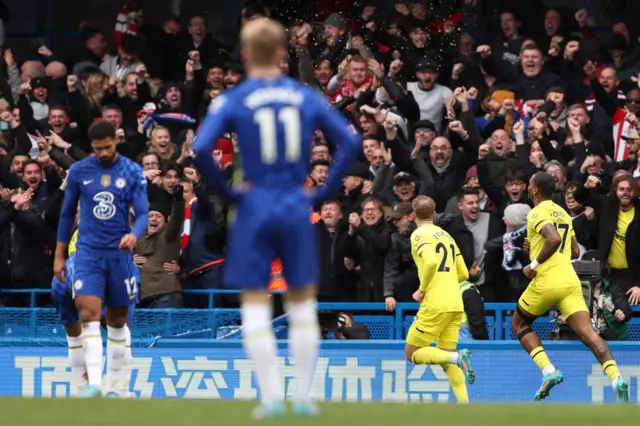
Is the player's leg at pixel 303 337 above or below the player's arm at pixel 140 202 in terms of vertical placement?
below

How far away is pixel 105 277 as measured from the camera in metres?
10.8

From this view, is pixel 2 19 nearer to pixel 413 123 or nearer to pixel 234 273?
pixel 413 123

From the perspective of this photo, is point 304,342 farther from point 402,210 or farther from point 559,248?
point 402,210

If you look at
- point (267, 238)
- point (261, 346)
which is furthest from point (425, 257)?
point (261, 346)

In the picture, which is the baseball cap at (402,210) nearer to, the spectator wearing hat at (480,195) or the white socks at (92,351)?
the spectator wearing hat at (480,195)

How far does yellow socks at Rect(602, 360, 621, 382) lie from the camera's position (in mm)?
12938

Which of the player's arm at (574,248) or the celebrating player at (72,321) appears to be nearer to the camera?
the celebrating player at (72,321)

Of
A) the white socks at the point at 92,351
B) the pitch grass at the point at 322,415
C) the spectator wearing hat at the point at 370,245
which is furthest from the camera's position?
the spectator wearing hat at the point at 370,245

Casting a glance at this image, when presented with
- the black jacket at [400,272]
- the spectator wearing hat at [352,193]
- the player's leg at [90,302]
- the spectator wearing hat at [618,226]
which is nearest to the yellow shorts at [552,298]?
the spectator wearing hat at [618,226]

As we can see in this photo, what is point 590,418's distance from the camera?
7.00m

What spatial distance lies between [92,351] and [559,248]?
15.5 feet

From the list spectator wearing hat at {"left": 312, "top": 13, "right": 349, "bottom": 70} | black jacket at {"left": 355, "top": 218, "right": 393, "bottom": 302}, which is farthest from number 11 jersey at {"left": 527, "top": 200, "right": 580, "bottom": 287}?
spectator wearing hat at {"left": 312, "top": 13, "right": 349, "bottom": 70}

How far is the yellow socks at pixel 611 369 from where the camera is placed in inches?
509

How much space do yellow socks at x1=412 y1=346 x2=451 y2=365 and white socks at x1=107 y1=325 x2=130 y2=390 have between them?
318 cm
